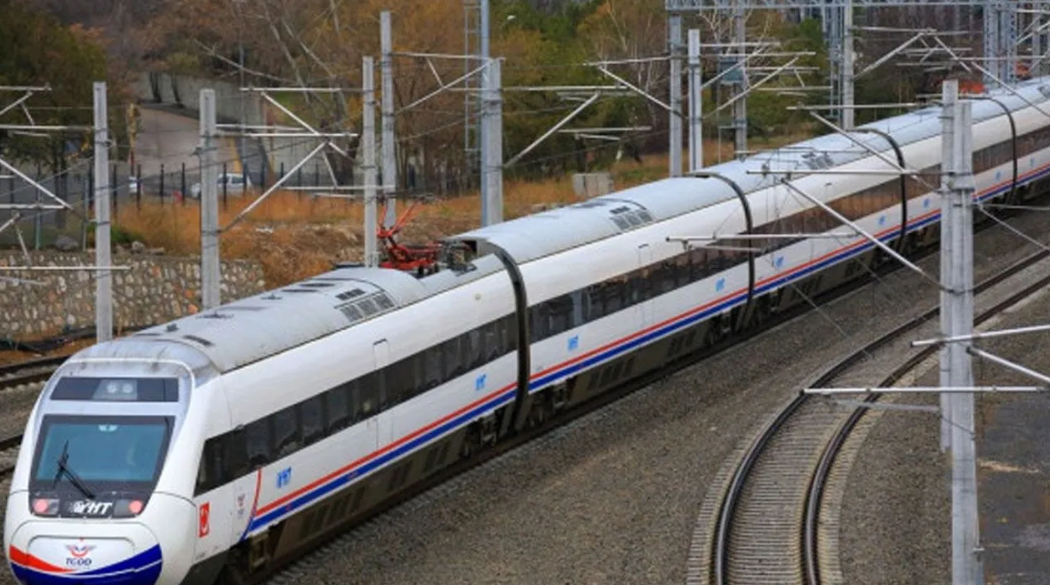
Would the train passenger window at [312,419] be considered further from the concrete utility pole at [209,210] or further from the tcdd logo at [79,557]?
the concrete utility pole at [209,210]

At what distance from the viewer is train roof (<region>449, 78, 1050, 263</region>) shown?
89.0ft

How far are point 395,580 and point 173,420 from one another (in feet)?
10.4

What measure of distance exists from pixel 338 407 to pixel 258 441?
1.77m

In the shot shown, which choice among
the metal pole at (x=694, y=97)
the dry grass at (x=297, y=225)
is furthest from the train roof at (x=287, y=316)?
the dry grass at (x=297, y=225)

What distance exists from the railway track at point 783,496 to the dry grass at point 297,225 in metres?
16.8

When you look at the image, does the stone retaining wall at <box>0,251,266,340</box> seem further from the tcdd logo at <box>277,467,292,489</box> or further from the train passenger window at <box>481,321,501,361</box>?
the tcdd logo at <box>277,467,292,489</box>

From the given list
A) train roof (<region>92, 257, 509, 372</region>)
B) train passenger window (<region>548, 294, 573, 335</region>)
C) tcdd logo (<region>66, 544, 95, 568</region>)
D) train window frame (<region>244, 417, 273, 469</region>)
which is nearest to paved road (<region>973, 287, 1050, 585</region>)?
train passenger window (<region>548, 294, 573, 335</region>)

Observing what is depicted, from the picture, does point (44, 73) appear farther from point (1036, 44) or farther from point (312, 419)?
point (1036, 44)

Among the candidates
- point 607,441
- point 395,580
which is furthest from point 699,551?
point 607,441

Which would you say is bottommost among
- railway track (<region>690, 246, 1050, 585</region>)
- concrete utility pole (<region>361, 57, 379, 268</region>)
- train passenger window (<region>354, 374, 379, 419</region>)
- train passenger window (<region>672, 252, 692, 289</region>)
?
railway track (<region>690, 246, 1050, 585</region>)

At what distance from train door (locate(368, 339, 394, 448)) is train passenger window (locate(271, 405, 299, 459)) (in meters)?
1.75

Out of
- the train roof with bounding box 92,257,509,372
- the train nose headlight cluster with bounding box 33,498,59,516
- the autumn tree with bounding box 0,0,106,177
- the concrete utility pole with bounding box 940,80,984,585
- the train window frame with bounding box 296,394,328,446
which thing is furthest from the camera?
the autumn tree with bounding box 0,0,106,177

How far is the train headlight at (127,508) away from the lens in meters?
17.8

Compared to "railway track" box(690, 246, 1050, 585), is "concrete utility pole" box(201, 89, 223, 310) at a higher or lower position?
higher
